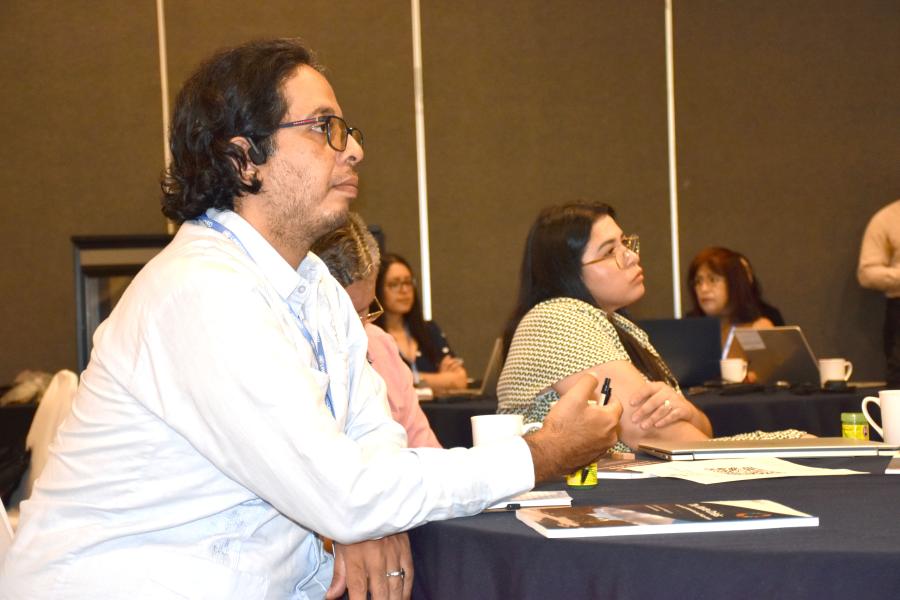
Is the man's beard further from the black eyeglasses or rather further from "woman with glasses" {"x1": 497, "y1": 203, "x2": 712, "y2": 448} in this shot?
"woman with glasses" {"x1": 497, "y1": 203, "x2": 712, "y2": 448}

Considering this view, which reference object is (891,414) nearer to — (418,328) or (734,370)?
(734,370)

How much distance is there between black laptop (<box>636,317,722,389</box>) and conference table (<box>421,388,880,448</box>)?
16.8 inches

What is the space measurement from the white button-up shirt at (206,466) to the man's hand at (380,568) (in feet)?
0.32

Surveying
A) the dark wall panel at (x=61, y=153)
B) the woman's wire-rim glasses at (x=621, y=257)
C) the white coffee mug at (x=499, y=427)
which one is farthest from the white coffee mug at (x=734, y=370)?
the dark wall panel at (x=61, y=153)

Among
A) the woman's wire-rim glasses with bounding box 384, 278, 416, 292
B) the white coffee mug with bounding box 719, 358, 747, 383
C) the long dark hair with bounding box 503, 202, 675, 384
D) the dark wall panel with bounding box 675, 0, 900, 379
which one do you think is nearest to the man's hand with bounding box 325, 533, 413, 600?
the long dark hair with bounding box 503, 202, 675, 384

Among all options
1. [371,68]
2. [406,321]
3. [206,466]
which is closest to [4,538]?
[206,466]

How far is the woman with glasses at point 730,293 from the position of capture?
18.3 feet

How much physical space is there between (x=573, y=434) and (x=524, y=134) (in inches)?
229

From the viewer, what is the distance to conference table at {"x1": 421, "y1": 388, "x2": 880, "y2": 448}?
3555mm

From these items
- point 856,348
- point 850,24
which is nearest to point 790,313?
point 856,348

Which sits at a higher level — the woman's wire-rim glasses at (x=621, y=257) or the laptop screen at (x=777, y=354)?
the woman's wire-rim glasses at (x=621, y=257)

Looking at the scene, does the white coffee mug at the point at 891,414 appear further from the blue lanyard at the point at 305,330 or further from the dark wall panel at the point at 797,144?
the dark wall panel at the point at 797,144

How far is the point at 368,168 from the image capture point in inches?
275

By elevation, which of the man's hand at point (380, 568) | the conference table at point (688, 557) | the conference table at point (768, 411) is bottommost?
the conference table at point (768, 411)
